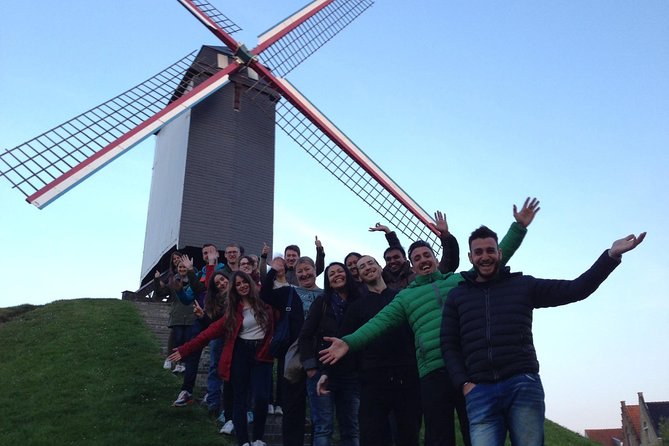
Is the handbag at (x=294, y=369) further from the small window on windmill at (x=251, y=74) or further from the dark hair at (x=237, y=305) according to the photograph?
the small window on windmill at (x=251, y=74)

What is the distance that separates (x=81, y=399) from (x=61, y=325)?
21.1ft

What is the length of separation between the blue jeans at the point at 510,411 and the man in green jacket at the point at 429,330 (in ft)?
2.01

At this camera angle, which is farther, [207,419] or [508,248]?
[207,419]

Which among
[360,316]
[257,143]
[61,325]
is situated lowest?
[360,316]

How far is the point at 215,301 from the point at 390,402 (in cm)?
333

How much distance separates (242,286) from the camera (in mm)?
7441

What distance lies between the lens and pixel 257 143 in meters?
23.4

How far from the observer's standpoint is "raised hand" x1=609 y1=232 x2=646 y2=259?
4383 millimetres

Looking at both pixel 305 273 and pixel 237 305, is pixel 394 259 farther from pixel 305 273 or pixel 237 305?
pixel 237 305

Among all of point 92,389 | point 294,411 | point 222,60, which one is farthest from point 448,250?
point 222,60

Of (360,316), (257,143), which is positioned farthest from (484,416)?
(257,143)

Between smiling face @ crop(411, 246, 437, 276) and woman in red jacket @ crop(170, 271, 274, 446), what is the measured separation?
8.23ft

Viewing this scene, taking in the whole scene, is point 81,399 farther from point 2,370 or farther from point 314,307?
point 314,307

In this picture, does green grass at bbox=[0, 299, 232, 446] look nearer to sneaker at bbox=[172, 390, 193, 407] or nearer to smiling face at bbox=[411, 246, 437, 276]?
sneaker at bbox=[172, 390, 193, 407]
